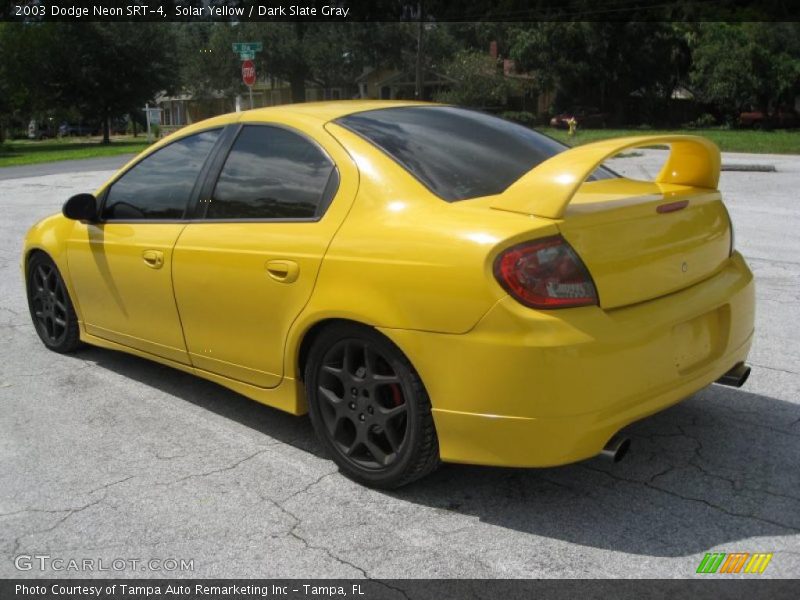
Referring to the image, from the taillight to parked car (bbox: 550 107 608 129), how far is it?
4754cm

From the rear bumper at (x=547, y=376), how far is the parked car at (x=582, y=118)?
47.4m

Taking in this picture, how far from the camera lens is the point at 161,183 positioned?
450 cm

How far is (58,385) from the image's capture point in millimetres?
4965

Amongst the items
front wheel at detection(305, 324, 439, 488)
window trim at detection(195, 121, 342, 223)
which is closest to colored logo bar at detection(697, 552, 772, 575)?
front wheel at detection(305, 324, 439, 488)

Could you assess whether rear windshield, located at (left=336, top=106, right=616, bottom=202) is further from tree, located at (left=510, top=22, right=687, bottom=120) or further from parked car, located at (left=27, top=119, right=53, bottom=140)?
parked car, located at (left=27, top=119, right=53, bottom=140)

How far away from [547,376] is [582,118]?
2049 inches

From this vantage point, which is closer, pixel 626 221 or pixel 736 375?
pixel 626 221

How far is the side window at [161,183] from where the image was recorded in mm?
4311

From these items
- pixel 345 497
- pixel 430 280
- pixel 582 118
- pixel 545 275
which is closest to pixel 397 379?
pixel 430 280

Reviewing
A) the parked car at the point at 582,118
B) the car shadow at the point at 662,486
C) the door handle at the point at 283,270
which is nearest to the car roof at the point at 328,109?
the door handle at the point at 283,270

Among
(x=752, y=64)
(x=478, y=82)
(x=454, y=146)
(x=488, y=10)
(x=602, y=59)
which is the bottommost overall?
(x=454, y=146)

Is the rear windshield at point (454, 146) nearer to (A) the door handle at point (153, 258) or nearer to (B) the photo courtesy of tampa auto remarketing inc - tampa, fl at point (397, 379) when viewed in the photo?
(B) the photo courtesy of tampa auto remarketing inc - tampa, fl at point (397, 379)

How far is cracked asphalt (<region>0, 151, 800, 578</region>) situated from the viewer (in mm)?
2951

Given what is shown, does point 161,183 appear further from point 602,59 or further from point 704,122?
point 602,59
